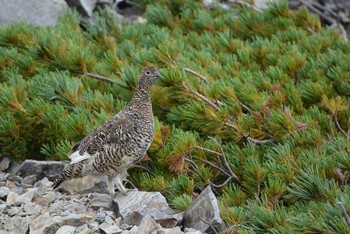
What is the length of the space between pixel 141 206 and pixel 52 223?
562mm

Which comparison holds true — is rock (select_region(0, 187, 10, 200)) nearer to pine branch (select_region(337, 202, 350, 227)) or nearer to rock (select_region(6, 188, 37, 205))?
rock (select_region(6, 188, 37, 205))

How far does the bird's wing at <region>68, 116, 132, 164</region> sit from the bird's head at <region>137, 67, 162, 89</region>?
295mm

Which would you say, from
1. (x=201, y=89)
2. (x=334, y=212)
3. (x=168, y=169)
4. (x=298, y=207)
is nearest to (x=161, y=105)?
(x=201, y=89)

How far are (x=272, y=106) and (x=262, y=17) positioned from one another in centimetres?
277

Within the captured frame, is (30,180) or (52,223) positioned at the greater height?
(52,223)

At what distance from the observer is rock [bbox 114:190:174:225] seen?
541 cm

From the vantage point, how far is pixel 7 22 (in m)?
9.52

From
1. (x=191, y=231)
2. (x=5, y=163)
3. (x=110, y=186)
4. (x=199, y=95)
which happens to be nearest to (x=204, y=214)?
(x=191, y=231)

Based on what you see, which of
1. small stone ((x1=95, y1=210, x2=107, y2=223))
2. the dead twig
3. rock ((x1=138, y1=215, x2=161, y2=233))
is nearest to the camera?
rock ((x1=138, y1=215, x2=161, y2=233))

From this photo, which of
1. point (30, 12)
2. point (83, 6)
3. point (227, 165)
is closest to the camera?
point (227, 165)

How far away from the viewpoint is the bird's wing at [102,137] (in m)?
5.88

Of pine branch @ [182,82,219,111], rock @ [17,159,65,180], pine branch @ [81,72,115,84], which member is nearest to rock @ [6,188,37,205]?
rock @ [17,159,65,180]

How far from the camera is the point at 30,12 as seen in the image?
9.65 meters

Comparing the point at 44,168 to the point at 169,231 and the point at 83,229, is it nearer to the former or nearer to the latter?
the point at 83,229
